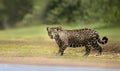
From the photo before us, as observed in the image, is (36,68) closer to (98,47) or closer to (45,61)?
(45,61)

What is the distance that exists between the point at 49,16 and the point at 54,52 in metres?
0.35

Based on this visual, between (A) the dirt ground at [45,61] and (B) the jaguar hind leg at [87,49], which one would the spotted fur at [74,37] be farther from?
(A) the dirt ground at [45,61]

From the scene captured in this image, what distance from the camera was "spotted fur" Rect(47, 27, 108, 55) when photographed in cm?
379

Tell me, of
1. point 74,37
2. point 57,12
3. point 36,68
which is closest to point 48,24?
point 57,12

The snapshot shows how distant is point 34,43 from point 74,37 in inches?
15.2

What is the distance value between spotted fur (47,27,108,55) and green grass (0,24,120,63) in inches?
1.6

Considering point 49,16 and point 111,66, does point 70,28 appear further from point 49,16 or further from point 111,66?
point 111,66

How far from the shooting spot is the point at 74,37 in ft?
12.6

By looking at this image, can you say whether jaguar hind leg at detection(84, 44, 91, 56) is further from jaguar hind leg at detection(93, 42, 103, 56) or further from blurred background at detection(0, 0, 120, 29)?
blurred background at detection(0, 0, 120, 29)

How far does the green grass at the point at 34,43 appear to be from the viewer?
12.3 feet

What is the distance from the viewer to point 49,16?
3.88 meters

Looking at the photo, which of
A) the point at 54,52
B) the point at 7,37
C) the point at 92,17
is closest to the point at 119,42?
the point at 92,17

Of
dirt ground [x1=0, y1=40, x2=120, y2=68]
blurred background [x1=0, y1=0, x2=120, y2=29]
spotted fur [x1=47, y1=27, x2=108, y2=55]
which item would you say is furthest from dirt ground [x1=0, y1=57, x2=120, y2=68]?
blurred background [x1=0, y1=0, x2=120, y2=29]

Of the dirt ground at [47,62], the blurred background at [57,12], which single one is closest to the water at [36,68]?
the dirt ground at [47,62]
